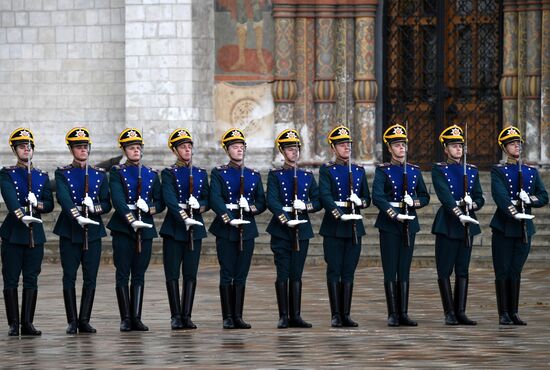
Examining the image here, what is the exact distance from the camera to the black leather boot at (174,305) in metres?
15.8

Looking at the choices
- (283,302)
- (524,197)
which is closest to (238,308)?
(283,302)

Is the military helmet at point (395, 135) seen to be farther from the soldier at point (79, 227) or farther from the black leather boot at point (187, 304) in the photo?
the soldier at point (79, 227)

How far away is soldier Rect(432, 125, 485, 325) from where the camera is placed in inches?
628

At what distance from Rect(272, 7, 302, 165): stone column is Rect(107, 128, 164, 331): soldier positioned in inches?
467

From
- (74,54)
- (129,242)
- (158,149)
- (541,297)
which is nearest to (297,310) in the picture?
(129,242)

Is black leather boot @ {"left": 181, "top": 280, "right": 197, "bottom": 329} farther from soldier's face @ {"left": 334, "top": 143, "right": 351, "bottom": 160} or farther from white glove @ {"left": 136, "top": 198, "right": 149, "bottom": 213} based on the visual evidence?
soldier's face @ {"left": 334, "top": 143, "right": 351, "bottom": 160}

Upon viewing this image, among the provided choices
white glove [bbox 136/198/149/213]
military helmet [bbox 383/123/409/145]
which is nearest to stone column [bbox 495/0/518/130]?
military helmet [bbox 383/123/409/145]

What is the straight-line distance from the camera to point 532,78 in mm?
26938

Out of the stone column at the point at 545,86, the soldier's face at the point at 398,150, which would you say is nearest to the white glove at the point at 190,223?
the soldier's face at the point at 398,150

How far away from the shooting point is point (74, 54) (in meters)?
28.7

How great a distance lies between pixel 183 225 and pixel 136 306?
858 mm

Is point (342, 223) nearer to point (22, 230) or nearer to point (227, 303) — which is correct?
point (227, 303)

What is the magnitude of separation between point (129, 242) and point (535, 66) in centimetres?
1251

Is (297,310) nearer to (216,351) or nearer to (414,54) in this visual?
(216,351)
